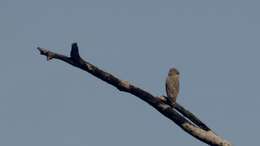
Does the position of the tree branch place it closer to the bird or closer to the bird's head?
the bird

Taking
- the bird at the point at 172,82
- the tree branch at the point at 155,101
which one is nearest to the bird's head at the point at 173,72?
the bird at the point at 172,82

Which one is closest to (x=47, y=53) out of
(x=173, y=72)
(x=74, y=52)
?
(x=74, y=52)

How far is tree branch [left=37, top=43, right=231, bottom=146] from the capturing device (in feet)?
23.1

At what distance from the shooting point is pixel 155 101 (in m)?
7.24

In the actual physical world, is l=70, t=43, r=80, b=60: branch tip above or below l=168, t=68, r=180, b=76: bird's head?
below

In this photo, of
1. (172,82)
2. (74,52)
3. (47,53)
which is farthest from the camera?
(172,82)

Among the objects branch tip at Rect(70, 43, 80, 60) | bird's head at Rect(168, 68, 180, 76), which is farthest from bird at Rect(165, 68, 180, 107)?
branch tip at Rect(70, 43, 80, 60)

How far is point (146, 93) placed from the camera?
7137 mm

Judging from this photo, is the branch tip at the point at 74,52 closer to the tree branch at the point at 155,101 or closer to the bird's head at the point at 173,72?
the tree branch at the point at 155,101

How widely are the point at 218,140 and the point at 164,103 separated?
0.89 metres

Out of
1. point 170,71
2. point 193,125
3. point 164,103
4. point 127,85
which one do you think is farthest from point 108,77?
point 170,71

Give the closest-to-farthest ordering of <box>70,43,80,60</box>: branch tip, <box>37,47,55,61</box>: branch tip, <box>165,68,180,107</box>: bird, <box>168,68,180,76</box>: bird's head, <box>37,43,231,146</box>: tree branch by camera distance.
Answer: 1. <box>37,43,231,146</box>: tree branch
2. <box>70,43,80,60</box>: branch tip
3. <box>37,47,55,61</box>: branch tip
4. <box>165,68,180,107</box>: bird
5. <box>168,68,180,76</box>: bird's head

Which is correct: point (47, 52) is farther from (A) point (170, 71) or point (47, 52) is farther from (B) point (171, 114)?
(A) point (170, 71)

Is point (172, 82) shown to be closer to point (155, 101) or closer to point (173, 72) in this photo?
point (173, 72)
